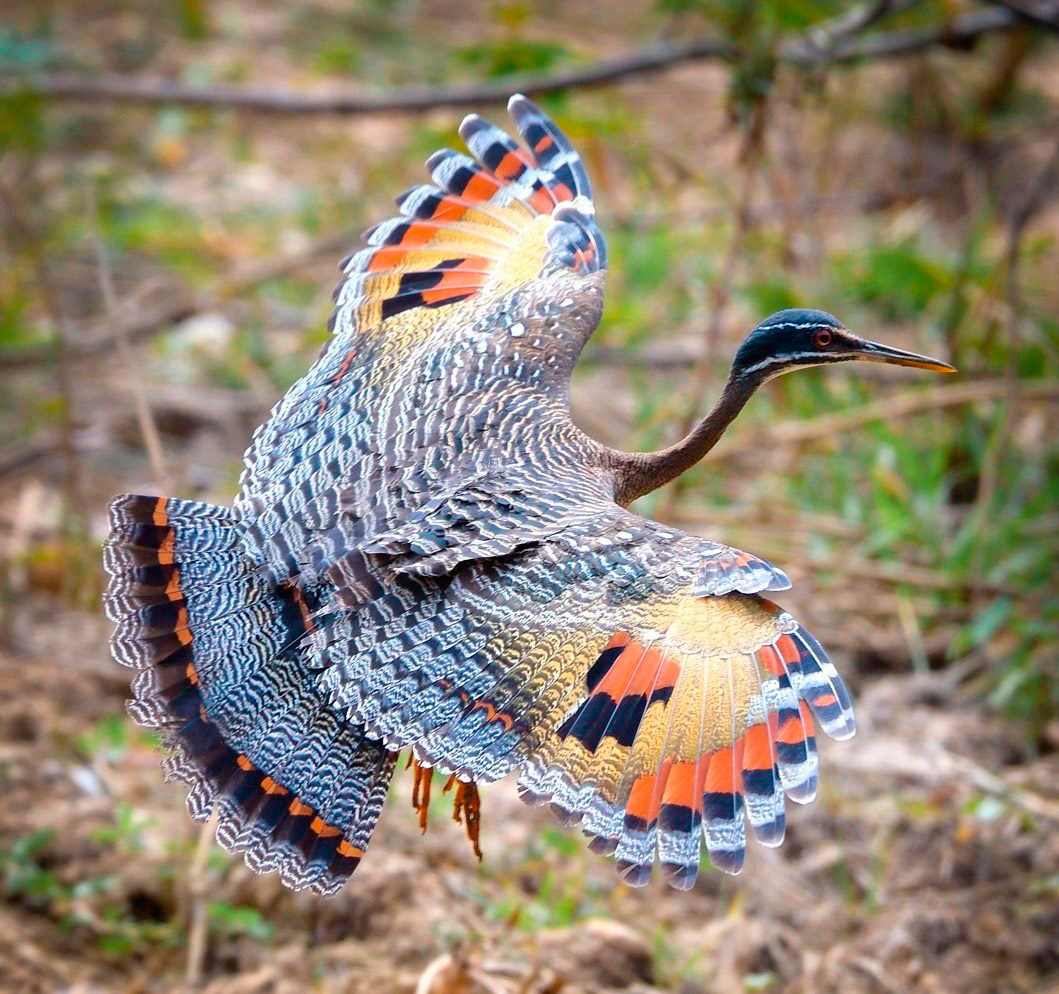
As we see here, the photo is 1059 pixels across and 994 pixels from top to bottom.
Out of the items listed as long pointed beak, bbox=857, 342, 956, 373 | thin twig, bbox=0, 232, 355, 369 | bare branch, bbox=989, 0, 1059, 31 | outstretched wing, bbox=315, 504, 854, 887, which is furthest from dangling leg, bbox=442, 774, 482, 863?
thin twig, bbox=0, 232, 355, 369

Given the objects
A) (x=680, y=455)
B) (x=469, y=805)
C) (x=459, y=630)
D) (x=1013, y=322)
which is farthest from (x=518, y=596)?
(x=1013, y=322)

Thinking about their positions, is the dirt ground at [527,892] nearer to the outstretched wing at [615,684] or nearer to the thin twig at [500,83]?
the outstretched wing at [615,684]

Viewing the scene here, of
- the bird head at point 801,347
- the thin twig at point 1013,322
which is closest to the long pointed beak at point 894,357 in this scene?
the bird head at point 801,347

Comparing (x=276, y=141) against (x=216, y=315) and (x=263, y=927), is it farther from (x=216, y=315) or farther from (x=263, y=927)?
(x=263, y=927)

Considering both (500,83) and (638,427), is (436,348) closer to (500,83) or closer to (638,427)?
(638,427)

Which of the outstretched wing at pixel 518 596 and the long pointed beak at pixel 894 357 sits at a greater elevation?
the long pointed beak at pixel 894 357

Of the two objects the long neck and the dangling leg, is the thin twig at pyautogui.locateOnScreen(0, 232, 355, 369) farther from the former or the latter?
the dangling leg

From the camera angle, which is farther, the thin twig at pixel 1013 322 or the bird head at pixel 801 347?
the thin twig at pixel 1013 322
